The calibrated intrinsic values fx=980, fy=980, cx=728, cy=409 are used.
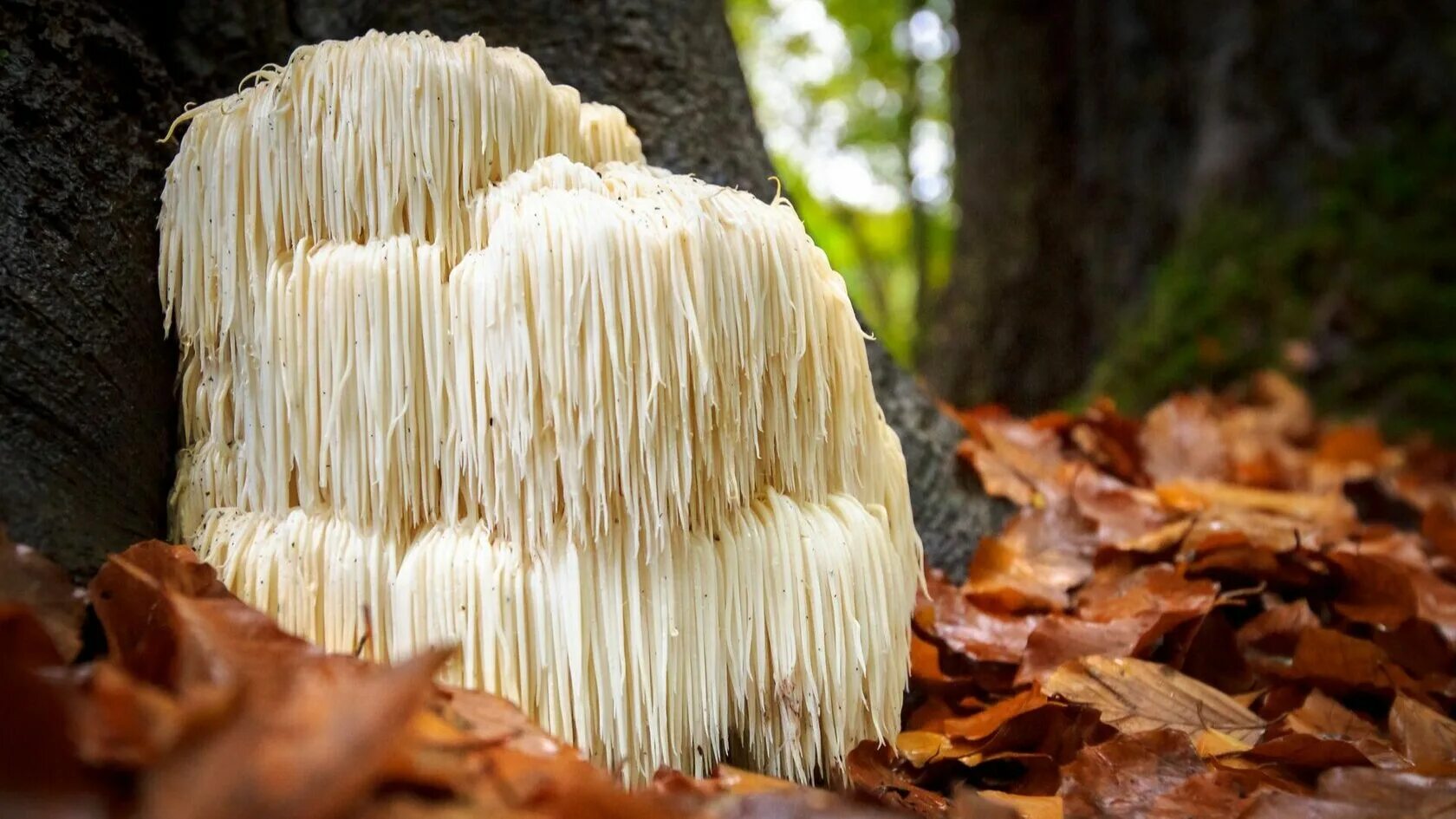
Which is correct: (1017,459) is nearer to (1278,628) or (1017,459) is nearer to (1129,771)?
(1278,628)

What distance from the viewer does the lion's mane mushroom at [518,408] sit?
1.50 meters

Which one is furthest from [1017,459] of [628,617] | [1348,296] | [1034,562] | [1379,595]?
[1348,296]

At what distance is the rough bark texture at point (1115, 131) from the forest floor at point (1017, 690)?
2.85 metres

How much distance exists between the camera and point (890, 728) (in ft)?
6.02

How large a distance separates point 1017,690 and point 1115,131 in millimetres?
5525

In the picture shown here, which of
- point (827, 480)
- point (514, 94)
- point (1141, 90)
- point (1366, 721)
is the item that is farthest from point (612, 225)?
point (1141, 90)

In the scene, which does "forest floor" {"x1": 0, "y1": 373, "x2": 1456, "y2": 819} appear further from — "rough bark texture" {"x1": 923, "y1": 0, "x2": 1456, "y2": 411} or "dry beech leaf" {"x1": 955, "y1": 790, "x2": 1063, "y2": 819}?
"rough bark texture" {"x1": 923, "y1": 0, "x2": 1456, "y2": 411}

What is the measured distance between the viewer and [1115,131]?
21.9 feet

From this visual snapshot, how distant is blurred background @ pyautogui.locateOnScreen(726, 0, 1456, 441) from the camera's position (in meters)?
Result: 5.38

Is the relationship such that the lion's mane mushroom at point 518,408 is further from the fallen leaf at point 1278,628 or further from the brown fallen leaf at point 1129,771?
the fallen leaf at point 1278,628

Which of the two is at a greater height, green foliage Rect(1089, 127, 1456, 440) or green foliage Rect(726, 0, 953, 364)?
green foliage Rect(726, 0, 953, 364)

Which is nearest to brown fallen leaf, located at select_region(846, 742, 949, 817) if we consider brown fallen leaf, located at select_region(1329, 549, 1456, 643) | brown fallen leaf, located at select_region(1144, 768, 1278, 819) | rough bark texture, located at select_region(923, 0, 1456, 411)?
brown fallen leaf, located at select_region(1144, 768, 1278, 819)

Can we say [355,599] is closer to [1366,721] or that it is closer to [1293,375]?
[1366,721]

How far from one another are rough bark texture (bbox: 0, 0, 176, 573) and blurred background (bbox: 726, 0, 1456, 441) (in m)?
3.13
